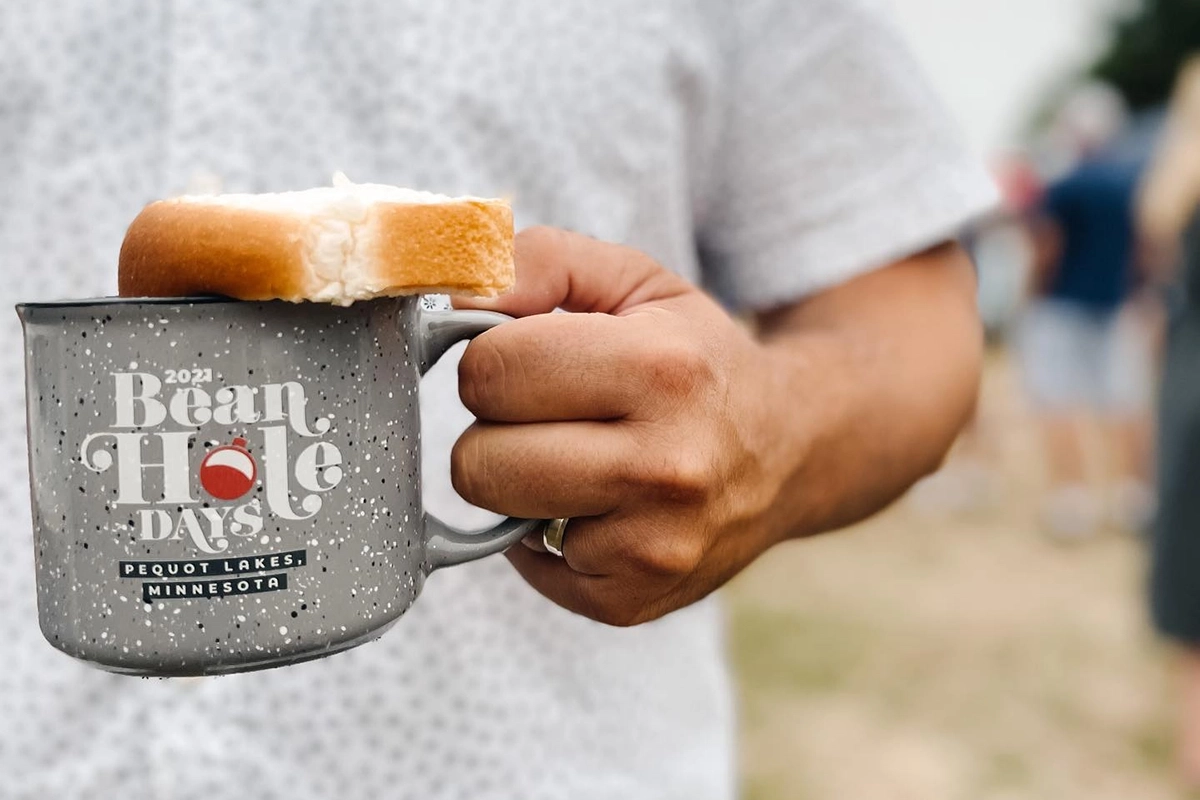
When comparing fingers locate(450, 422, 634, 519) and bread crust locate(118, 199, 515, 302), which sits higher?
bread crust locate(118, 199, 515, 302)

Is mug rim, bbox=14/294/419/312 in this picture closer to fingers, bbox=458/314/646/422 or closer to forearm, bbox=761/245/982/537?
fingers, bbox=458/314/646/422

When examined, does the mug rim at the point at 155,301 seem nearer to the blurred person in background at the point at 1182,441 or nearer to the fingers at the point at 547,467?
the fingers at the point at 547,467

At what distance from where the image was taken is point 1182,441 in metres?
2.84

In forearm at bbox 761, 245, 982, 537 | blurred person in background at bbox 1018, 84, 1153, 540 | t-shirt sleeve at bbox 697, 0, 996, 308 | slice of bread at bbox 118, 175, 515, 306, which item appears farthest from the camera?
blurred person in background at bbox 1018, 84, 1153, 540

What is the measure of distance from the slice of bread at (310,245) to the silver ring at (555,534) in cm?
19

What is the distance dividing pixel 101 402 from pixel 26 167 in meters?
0.41

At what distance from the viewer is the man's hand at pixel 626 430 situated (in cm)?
66

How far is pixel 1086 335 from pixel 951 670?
91.5 inches

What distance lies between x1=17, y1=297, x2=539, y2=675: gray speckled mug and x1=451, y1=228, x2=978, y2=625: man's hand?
7 cm

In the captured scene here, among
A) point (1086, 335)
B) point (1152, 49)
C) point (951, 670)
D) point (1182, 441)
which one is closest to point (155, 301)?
point (1182, 441)

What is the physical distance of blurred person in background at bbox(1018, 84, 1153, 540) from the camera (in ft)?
16.7

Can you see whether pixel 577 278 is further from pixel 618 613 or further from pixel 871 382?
pixel 871 382

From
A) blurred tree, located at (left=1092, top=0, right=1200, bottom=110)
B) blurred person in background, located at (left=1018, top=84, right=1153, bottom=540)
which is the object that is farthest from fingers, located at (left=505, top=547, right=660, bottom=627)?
blurred tree, located at (left=1092, top=0, right=1200, bottom=110)

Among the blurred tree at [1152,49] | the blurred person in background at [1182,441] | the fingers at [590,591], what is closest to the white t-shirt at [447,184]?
the fingers at [590,591]
